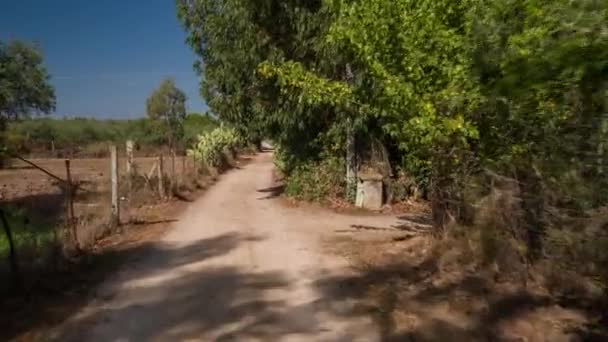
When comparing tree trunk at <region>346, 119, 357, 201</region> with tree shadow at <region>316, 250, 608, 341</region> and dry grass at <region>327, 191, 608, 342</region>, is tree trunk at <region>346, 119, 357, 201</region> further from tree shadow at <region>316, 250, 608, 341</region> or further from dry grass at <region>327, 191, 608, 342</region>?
Result: tree shadow at <region>316, 250, 608, 341</region>

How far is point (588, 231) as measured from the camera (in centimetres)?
396

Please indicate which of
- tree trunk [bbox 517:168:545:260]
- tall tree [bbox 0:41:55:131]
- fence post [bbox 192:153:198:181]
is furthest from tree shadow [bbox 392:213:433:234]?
tall tree [bbox 0:41:55:131]

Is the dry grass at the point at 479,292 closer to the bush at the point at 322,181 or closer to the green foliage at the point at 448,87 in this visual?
the green foliage at the point at 448,87

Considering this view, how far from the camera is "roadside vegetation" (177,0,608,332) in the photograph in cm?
279

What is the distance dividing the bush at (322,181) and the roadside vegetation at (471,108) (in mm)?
42

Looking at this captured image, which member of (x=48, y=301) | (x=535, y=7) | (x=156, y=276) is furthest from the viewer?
(x=156, y=276)

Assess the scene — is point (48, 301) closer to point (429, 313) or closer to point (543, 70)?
point (429, 313)

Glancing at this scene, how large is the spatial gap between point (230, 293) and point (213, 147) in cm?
2188

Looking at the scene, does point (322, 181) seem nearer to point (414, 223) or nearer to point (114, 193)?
point (414, 223)

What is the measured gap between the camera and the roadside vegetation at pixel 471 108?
279cm

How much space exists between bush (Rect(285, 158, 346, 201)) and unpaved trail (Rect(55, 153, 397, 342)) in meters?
3.33

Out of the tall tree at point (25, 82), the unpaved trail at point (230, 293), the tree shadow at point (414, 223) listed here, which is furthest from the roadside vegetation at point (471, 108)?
the tall tree at point (25, 82)

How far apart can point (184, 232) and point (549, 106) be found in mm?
8854

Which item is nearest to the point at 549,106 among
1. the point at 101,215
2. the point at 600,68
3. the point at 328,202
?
the point at 600,68
